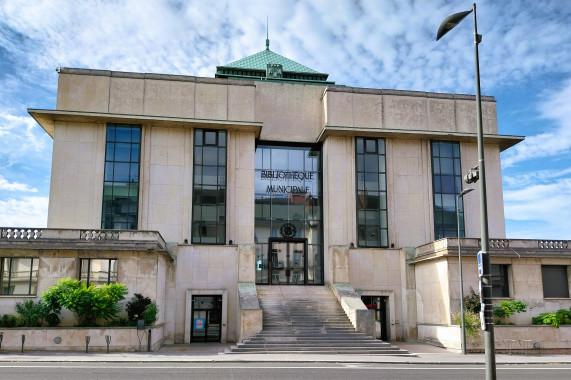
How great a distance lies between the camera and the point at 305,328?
30.2m

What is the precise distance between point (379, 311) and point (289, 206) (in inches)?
361

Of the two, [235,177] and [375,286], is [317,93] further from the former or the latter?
[375,286]

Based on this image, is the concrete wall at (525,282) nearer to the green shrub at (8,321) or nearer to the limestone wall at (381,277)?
the limestone wall at (381,277)

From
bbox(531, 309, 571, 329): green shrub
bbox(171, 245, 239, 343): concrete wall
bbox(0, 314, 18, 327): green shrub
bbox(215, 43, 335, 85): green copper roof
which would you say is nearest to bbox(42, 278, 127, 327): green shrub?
bbox(0, 314, 18, 327): green shrub

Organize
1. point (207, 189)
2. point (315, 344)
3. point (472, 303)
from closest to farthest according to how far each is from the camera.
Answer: point (315, 344) → point (472, 303) → point (207, 189)

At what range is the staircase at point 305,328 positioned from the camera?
2736 cm

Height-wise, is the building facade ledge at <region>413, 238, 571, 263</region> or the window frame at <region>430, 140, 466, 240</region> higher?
the window frame at <region>430, 140, 466, 240</region>

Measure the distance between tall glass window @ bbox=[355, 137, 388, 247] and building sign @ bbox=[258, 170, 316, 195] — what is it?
364 centimetres

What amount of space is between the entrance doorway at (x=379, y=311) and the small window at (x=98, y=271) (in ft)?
53.0

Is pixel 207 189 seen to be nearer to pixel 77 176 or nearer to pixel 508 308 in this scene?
pixel 77 176

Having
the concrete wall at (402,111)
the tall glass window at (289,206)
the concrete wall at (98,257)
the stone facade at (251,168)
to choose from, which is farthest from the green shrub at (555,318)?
the concrete wall at (98,257)

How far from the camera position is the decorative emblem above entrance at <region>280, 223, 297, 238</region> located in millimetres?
38259

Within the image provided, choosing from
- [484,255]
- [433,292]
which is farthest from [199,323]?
[484,255]

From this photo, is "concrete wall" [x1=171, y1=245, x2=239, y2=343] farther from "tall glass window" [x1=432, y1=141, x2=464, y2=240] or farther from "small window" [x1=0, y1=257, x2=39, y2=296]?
"tall glass window" [x1=432, y1=141, x2=464, y2=240]
